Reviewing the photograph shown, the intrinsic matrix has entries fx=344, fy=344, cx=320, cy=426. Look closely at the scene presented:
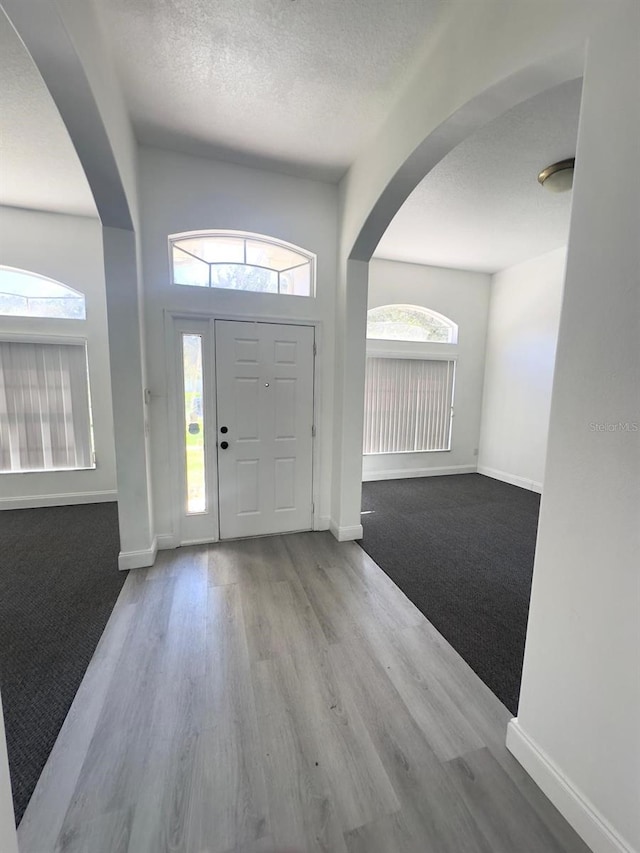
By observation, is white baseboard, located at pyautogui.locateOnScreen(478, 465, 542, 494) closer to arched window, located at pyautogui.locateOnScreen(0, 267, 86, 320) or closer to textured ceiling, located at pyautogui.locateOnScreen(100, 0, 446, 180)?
textured ceiling, located at pyautogui.locateOnScreen(100, 0, 446, 180)

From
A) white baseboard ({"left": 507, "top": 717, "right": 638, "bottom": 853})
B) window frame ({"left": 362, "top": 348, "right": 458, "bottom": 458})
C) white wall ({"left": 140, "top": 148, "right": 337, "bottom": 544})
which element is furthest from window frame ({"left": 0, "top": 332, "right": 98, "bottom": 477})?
white baseboard ({"left": 507, "top": 717, "right": 638, "bottom": 853})

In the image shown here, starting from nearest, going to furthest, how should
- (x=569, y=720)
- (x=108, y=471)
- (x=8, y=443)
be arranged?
(x=569, y=720) < (x=8, y=443) < (x=108, y=471)

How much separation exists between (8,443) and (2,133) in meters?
2.89

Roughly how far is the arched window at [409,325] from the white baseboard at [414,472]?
201 cm

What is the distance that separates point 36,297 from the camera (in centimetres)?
378

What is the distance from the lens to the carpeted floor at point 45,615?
1.45 metres

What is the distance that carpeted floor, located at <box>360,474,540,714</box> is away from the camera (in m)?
1.98

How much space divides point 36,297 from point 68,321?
383mm

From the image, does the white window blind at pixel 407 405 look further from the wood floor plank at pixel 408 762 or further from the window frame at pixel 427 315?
the wood floor plank at pixel 408 762

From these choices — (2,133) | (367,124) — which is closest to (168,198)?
(2,133)

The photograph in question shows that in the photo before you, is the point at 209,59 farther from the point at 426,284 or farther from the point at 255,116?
the point at 426,284

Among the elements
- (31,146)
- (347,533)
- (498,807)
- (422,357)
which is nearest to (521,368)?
(422,357)

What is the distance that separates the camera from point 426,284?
5.11m

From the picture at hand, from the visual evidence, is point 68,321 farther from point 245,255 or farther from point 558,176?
point 558,176
